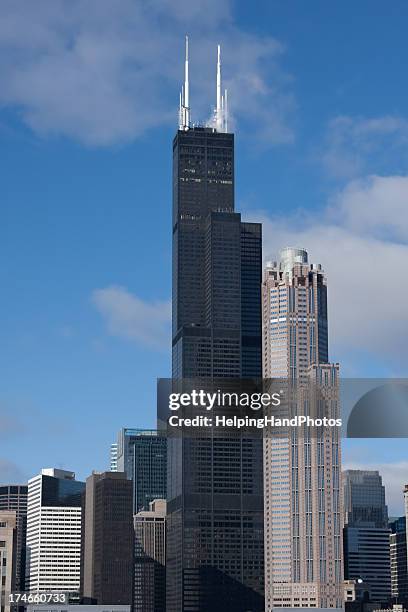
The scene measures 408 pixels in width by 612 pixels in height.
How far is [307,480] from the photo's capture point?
194 meters

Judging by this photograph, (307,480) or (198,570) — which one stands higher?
(307,480)

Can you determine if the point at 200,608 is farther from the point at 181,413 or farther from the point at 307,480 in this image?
the point at 181,413

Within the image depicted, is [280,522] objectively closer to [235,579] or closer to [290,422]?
[235,579]

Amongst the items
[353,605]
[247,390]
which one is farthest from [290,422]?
[353,605]

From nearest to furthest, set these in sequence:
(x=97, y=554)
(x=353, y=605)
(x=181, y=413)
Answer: (x=181, y=413) < (x=353, y=605) < (x=97, y=554)

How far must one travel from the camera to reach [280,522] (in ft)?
647

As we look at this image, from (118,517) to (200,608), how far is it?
19.9 metres

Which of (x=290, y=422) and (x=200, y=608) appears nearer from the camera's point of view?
(x=290, y=422)

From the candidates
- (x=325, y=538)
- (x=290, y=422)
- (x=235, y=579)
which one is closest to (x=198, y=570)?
(x=235, y=579)

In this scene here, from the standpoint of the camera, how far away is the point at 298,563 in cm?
19375

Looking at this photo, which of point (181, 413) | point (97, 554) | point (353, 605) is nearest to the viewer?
point (181, 413)

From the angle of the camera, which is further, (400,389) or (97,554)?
(97,554)

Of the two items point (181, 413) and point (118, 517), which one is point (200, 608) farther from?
point (181, 413)

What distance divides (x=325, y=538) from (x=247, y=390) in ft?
595
